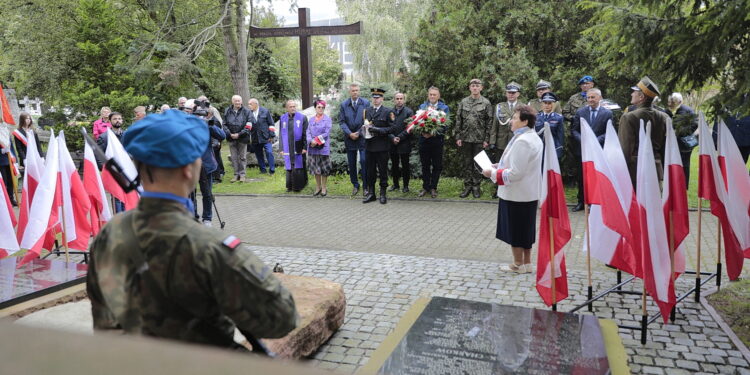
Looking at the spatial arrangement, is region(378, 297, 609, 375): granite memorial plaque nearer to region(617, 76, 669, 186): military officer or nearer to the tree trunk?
region(617, 76, 669, 186): military officer

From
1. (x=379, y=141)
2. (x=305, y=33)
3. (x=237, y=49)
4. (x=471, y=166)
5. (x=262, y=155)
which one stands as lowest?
(x=262, y=155)

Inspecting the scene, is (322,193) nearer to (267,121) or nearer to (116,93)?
(267,121)

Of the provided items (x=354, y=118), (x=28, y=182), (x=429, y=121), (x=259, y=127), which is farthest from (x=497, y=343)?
(x=259, y=127)

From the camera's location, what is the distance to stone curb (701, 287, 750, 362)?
484 centimetres

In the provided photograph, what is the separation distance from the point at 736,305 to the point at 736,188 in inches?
47.9

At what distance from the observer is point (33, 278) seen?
5914mm

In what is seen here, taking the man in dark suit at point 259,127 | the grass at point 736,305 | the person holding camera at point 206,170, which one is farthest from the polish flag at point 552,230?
the man in dark suit at point 259,127

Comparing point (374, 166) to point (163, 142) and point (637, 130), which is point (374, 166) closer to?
point (637, 130)

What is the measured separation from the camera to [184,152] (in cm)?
208

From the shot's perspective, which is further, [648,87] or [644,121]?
[644,121]

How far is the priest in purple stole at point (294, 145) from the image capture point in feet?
44.7

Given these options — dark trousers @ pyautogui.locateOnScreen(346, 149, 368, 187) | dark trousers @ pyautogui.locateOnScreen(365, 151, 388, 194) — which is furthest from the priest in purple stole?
dark trousers @ pyautogui.locateOnScreen(365, 151, 388, 194)

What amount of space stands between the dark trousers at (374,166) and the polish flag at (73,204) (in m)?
6.36

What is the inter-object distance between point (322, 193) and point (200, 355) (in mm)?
12515
